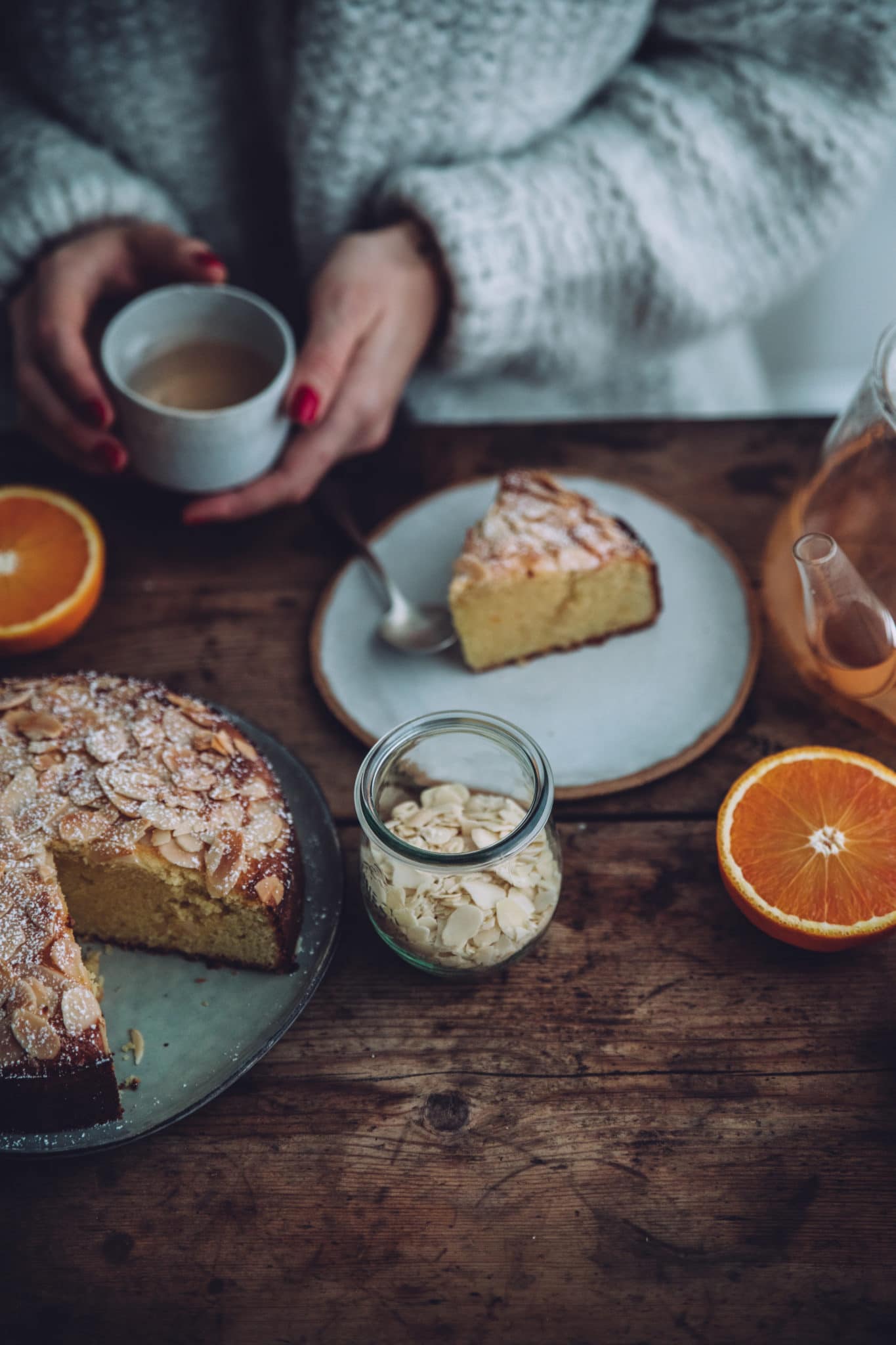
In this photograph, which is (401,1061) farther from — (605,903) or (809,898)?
(809,898)

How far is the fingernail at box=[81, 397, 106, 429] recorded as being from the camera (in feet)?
4.29

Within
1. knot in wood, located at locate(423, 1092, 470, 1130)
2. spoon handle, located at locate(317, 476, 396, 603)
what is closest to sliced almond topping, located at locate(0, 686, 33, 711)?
spoon handle, located at locate(317, 476, 396, 603)

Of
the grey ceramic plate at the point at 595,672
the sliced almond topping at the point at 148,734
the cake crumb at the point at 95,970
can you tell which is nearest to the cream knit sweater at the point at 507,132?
the grey ceramic plate at the point at 595,672

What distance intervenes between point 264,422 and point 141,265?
41 cm

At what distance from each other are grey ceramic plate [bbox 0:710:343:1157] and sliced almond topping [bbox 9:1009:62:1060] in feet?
0.32

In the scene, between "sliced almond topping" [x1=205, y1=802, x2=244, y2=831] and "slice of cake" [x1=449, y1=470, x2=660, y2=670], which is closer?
"sliced almond topping" [x1=205, y1=802, x2=244, y2=831]

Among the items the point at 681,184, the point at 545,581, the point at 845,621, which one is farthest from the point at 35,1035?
the point at 681,184

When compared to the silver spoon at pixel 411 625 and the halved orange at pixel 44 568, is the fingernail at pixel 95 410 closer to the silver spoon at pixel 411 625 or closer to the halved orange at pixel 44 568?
the halved orange at pixel 44 568

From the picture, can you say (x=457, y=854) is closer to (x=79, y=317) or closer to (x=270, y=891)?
(x=270, y=891)

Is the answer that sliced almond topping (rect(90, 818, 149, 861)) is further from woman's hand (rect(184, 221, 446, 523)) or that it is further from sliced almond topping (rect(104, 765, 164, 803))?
woman's hand (rect(184, 221, 446, 523))

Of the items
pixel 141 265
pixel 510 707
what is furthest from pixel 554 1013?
pixel 141 265

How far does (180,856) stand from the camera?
1.00m

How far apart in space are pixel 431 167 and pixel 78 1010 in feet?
4.29

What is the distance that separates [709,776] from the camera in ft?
3.93
